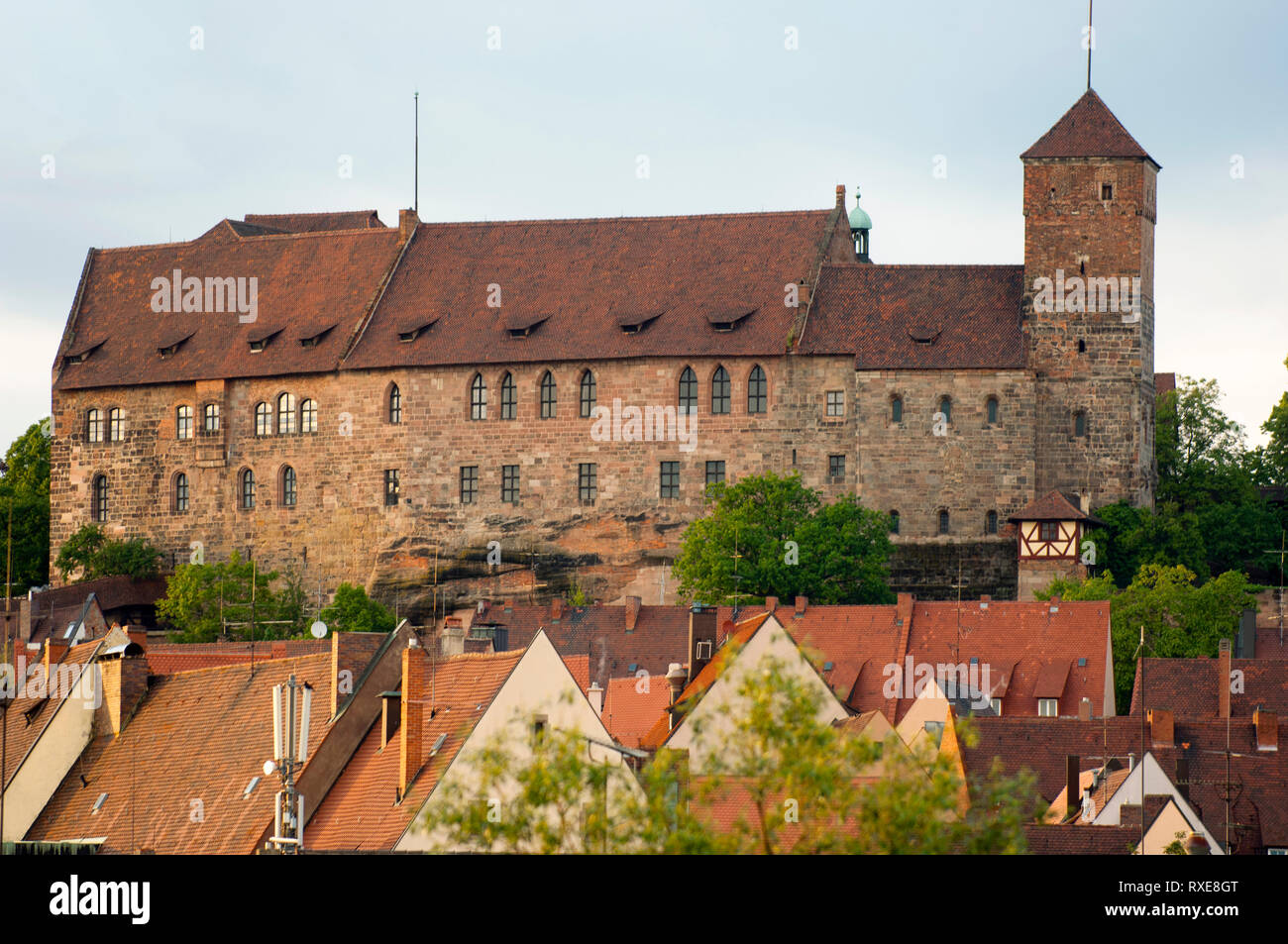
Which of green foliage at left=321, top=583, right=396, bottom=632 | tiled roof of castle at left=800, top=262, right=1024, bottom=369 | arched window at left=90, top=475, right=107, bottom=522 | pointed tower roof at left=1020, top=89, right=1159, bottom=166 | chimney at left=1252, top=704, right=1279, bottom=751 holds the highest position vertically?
pointed tower roof at left=1020, top=89, right=1159, bottom=166

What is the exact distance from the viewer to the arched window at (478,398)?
8606 cm

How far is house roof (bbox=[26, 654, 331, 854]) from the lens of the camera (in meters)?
34.1

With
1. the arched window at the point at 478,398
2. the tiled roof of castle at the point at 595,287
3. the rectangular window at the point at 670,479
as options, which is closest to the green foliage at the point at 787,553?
the rectangular window at the point at 670,479

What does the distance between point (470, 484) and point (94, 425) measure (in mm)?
15092

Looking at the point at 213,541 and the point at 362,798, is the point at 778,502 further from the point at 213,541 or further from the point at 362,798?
the point at 362,798

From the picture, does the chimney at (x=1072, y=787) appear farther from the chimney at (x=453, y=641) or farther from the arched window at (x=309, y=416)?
the arched window at (x=309, y=416)

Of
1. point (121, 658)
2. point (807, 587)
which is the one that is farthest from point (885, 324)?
point (121, 658)

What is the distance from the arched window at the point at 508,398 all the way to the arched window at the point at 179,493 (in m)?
11.5

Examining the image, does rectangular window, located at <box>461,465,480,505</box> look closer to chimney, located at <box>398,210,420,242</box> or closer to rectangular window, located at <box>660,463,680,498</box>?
rectangular window, located at <box>660,463,680,498</box>

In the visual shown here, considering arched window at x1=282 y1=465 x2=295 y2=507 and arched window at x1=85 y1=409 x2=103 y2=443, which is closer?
arched window at x1=282 y1=465 x2=295 y2=507

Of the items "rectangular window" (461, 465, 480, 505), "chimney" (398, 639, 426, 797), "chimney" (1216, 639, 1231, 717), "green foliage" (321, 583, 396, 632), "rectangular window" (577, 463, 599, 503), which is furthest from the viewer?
"rectangular window" (461, 465, 480, 505)

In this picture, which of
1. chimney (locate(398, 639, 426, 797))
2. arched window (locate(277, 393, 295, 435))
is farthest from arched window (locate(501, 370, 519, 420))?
chimney (locate(398, 639, 426, 797))

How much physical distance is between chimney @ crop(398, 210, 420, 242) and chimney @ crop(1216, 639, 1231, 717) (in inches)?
1514
